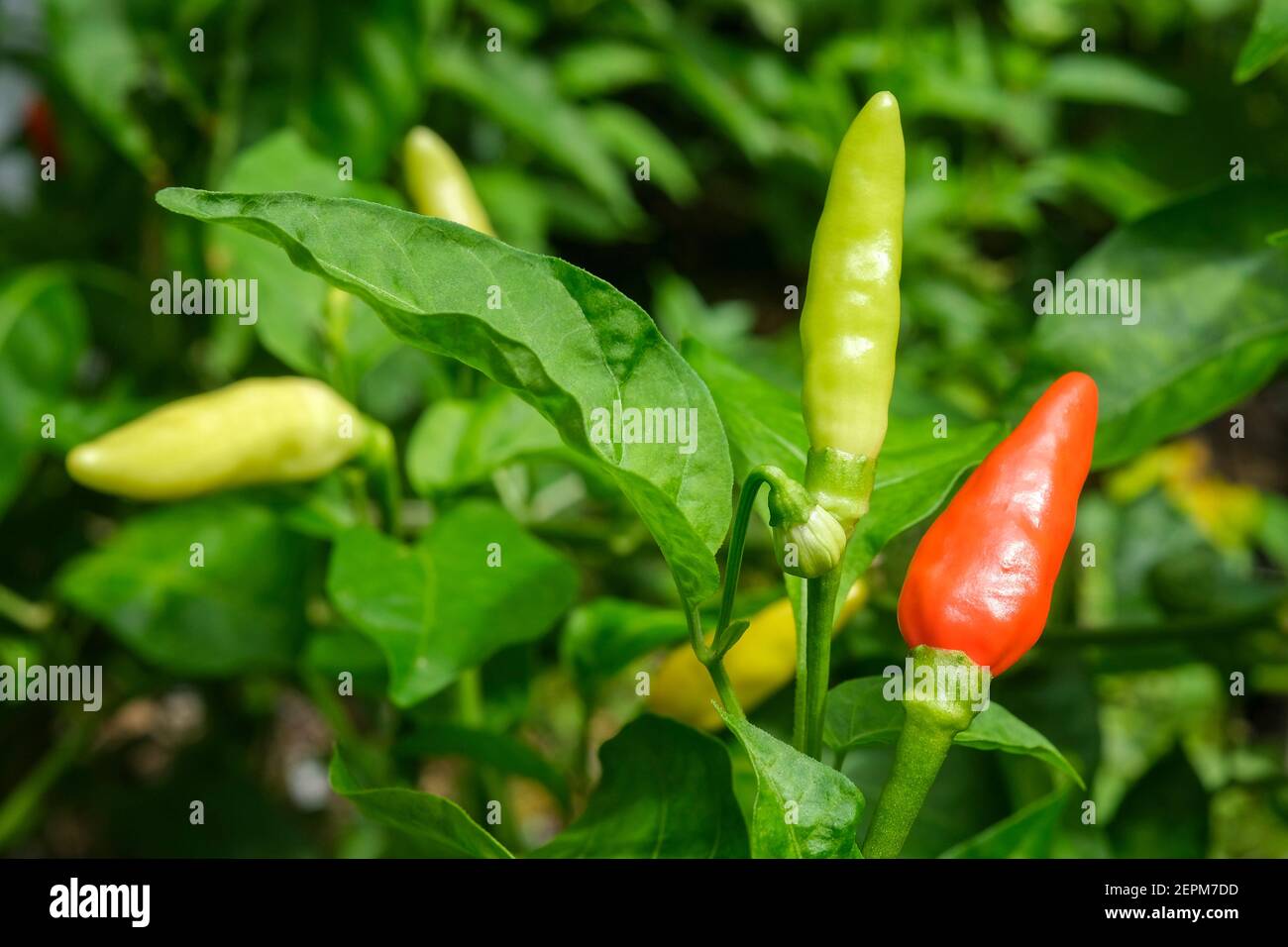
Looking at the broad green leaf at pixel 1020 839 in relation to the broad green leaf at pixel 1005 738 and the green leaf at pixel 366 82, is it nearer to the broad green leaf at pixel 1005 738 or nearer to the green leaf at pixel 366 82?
the broad green leaf at pixel 1005 738

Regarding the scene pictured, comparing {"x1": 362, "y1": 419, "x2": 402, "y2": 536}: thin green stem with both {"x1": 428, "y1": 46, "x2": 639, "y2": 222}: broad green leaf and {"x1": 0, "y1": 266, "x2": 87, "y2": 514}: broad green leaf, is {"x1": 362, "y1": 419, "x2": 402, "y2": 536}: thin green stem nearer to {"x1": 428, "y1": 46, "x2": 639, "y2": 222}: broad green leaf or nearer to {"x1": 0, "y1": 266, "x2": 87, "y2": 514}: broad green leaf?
{"x1": 0, "y1": 266, "x2": 87, "y2": 514}: broad green leaf

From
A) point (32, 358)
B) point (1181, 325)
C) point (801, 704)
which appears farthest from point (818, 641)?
point (32, 358)

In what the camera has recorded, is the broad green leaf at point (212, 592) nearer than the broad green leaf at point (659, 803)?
No

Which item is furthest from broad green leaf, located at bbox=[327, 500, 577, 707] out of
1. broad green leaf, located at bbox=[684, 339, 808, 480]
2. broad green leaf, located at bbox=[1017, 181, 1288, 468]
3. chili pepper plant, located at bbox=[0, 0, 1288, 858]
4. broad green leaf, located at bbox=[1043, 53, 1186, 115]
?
broad green leaf, located at bbox=[1043, 53, 1186, 115]

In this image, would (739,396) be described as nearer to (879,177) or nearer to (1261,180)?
(879,177)

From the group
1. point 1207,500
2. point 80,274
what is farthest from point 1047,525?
point 1207,500

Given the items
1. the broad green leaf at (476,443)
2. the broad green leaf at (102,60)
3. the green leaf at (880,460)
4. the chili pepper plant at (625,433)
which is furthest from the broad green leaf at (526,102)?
the green leaf at (880,460)
